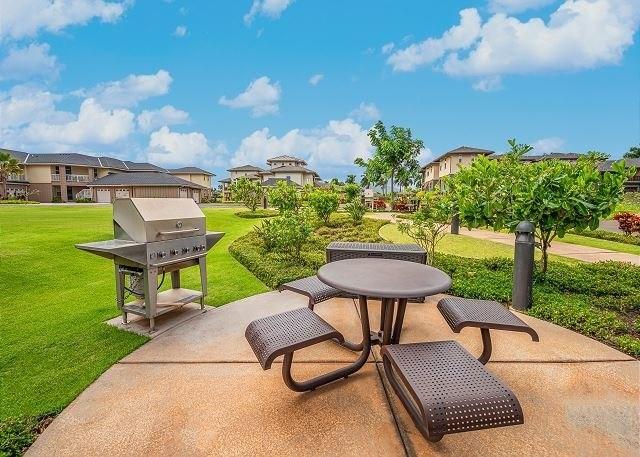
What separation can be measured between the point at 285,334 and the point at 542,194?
4.29m

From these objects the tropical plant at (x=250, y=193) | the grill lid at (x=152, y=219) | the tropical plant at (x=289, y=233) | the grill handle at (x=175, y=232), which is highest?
the tropical plant at (x=250, y=193)

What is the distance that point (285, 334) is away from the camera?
91.8 inches

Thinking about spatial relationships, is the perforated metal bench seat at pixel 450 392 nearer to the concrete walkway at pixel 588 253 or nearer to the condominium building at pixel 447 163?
the concrete walkway at pixel 588 253

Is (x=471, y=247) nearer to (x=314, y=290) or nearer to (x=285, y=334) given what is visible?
(x=314, y=290)

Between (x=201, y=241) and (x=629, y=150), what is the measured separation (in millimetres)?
82544

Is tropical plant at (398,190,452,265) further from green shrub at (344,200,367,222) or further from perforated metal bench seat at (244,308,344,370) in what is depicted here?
green shrub at (344,200,367,222)

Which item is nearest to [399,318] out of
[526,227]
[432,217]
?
[526,227]

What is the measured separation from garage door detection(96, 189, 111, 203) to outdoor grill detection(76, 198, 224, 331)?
4469 cm

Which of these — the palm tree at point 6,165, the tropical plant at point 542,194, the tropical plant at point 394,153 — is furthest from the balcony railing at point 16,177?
the tropical plant at point 542,194

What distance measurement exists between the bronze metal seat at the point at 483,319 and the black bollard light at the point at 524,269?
164 centimetres

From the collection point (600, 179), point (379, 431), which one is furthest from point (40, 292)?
point (600, 179)

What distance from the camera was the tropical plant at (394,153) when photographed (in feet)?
98.6

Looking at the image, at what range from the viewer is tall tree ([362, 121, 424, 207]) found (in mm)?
30016

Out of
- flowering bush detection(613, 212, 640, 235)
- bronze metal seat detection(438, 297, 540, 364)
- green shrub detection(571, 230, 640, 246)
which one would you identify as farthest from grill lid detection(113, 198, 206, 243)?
flowering bush detection(613, 212, 640, 235)
